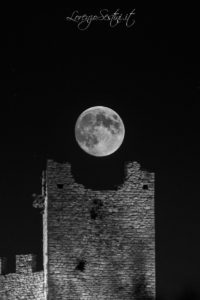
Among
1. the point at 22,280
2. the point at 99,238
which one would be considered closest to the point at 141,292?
the point at 99,238

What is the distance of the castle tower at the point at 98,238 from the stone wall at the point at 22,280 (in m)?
1.60

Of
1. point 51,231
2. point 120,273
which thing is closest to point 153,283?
point 120,273

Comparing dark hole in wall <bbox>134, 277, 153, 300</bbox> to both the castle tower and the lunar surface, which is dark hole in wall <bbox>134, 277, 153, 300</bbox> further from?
the lunar surface

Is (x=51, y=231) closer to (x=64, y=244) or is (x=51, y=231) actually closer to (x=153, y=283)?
(x=64, y=244)

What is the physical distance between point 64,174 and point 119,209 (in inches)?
75.5

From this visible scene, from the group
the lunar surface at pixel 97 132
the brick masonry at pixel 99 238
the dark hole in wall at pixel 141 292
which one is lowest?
the dark hole in wall at pixel 141 292

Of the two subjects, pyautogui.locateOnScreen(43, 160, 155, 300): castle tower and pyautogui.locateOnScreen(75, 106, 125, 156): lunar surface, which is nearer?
pyautogui.locateOnScreen(43, 160, 155, 300): castle tower

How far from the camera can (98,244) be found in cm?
3453

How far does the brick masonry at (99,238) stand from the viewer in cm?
3434

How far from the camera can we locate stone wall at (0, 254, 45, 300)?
119 ft

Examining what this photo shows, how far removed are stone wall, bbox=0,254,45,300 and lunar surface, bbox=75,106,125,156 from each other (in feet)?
13.7

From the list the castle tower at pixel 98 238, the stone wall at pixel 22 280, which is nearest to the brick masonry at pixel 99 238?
the castle tower at pixel 98 238

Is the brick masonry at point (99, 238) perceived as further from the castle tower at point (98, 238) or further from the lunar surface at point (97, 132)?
the lunar surface at point (97, 132)

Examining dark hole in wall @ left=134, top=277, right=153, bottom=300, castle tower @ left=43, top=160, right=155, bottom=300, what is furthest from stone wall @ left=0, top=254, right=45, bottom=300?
dark hole in wall @ left=134, top=277, right=153, bottom=300
